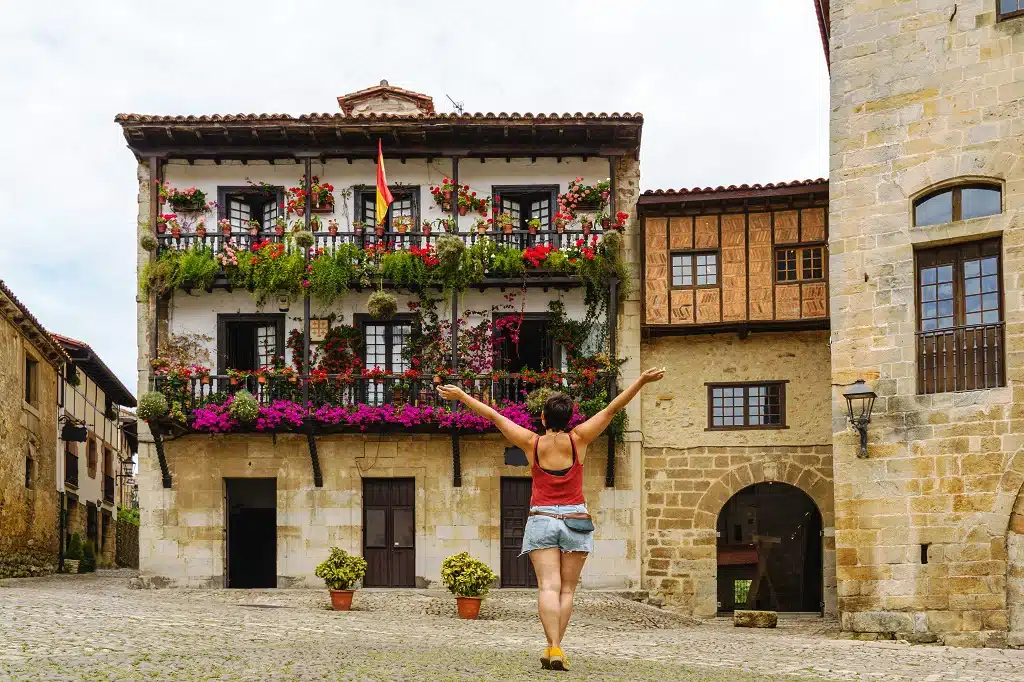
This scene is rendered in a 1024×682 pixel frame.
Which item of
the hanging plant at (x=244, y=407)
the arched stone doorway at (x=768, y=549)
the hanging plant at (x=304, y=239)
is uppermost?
the hanging plant at (x=304, y=239)

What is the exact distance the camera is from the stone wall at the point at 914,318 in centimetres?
1639

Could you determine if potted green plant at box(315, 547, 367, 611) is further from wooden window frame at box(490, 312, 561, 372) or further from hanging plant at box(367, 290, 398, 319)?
wooden window frame at box(490, 312, 561, 372)

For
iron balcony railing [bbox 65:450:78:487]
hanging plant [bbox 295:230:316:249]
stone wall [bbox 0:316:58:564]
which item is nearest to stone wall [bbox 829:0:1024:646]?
hanging plant [bbox 295:230:316:249]

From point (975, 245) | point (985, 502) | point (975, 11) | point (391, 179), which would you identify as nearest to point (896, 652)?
point (985, 502)

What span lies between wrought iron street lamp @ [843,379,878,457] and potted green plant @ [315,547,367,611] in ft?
25.1

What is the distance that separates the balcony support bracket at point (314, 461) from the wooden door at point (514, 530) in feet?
11.1

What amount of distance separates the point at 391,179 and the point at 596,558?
8177 mm

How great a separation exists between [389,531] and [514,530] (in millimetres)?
2335

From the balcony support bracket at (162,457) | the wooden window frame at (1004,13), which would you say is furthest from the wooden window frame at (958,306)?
the balcony support bracket at (162,457)

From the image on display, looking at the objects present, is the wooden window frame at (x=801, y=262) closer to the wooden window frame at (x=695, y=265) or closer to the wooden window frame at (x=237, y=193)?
the wooden window frame at (x=695, y=265)

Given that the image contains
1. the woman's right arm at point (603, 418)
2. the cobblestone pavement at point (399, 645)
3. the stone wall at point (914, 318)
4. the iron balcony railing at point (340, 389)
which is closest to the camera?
the woman's right arm at point (603, 418)

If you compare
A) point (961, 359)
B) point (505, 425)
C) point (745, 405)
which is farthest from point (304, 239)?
point (505, 425)

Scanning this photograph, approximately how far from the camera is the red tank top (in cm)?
895

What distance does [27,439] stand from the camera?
28906 mm
